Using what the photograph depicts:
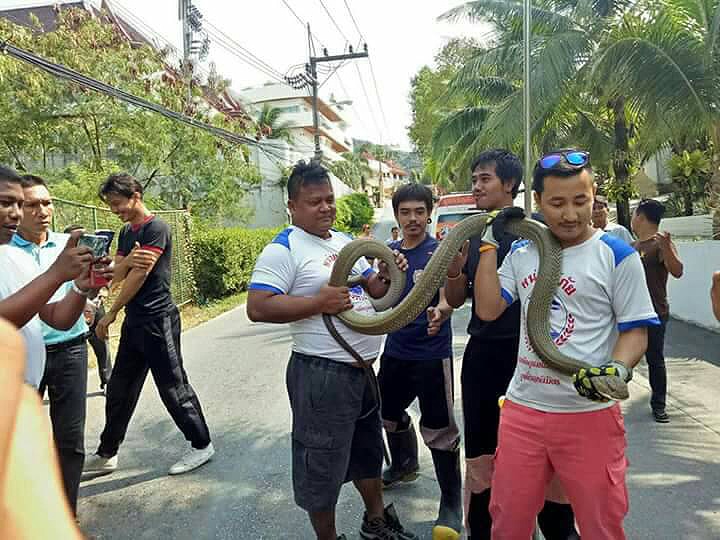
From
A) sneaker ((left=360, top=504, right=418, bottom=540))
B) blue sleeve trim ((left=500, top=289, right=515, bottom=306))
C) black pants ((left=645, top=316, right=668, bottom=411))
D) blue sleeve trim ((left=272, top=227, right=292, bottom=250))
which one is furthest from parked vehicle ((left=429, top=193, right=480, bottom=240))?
blue sleeve trim ((left=500, top=289, right=515, bottom=306))

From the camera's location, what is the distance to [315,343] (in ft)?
8.30

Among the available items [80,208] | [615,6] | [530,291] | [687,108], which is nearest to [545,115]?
[615,6]

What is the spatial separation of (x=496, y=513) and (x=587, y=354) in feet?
2.44

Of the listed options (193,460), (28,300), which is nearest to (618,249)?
(28,300)

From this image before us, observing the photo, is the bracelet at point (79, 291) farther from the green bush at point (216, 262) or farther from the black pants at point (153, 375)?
the green bush at point (216, 262)

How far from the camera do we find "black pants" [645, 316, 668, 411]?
455 centimetres

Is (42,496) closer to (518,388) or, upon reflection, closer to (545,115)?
(518,388)

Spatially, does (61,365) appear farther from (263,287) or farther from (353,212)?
(353,212)

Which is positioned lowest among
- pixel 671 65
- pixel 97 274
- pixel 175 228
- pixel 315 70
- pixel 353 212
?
pixel 97 274

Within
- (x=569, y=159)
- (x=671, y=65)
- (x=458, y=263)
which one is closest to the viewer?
(x=569, y=159)

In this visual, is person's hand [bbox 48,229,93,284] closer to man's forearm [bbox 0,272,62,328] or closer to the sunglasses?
man's forearm [bbox 0,272,62,328]

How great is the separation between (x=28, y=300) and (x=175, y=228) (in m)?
10.7

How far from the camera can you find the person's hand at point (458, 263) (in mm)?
2687

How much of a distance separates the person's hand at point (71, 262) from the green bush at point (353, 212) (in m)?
32.0
